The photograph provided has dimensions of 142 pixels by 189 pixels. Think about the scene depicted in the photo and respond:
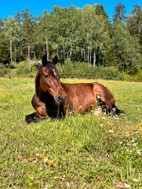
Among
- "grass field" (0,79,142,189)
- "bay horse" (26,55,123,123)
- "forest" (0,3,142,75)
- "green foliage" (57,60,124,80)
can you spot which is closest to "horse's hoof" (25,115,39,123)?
"bay horse" (26,55,123,123)

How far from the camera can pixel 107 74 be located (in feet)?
153

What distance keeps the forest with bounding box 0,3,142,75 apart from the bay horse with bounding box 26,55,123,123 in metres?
46.4

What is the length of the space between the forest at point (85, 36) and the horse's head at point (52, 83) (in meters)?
47.8

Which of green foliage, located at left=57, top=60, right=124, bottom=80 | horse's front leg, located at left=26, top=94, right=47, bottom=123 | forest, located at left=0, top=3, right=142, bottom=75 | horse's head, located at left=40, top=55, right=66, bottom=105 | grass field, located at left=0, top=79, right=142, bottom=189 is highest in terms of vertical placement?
forest, located at left=0, top=3, right=142, bottom=75

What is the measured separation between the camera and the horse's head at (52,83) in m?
3.61

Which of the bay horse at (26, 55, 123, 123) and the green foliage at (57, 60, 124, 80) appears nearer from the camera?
the bay horse at (26, 55, 123, 123)

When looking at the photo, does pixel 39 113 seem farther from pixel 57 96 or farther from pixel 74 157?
pixel 74 157

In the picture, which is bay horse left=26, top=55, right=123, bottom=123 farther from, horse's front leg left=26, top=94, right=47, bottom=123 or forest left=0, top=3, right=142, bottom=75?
forest left=0, top=3, right=142, bottom=75

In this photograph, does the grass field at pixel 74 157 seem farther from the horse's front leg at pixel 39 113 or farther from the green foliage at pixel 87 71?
the green foliage at pixel 87 71

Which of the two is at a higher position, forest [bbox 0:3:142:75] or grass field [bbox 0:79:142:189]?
forest [bbox 0:3:142:75]

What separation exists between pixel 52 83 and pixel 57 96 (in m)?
0.38

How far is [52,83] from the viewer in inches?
149

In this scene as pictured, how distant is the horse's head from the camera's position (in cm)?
361

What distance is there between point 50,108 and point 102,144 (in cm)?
206
